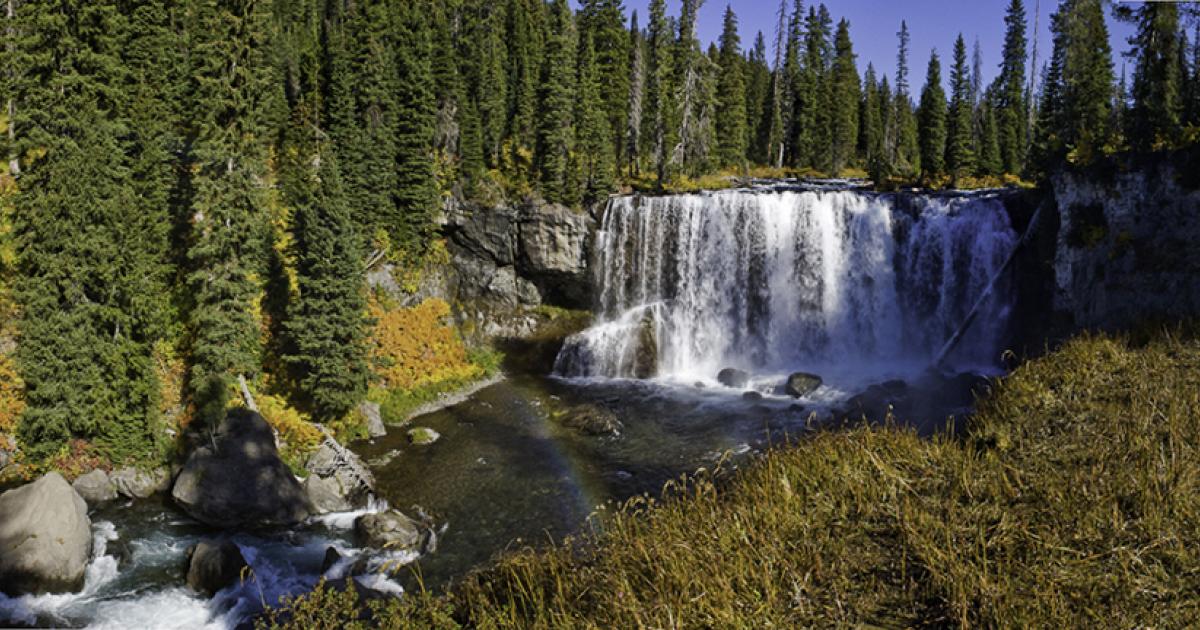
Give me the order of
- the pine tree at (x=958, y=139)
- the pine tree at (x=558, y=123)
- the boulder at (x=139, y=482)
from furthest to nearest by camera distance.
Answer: the pine tree at (x=958, y=139) → the pine tree at (x=558, y=123) → the boulder at (x=139, y=482)

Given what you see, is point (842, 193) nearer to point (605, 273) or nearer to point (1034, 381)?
point (605, 273)

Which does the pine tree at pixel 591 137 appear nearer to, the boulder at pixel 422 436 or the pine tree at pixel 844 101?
the boulder at pixel 422 436

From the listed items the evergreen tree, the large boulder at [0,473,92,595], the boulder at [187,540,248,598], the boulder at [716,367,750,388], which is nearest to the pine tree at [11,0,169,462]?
the evergreen tree

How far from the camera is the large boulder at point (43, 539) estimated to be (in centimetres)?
1298

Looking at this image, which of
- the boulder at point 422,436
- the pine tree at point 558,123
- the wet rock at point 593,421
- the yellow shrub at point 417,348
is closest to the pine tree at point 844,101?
the pine tree at point 558,123

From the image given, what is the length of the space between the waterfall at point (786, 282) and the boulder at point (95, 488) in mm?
20056

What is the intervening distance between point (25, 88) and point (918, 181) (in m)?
Result: 52.2

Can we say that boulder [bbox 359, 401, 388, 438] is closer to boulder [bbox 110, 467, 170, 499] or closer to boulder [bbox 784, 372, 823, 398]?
boulder [bbox 110, 467, 170, 499]

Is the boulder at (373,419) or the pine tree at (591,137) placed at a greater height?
the pine tree at (591,137)

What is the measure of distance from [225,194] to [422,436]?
417 inches

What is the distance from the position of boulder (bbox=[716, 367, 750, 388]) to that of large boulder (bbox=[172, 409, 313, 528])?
765 inches

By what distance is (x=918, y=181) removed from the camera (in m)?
48.7

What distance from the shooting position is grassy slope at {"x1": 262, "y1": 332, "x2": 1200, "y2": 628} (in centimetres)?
430

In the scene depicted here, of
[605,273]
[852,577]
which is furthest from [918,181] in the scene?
[852,577]
